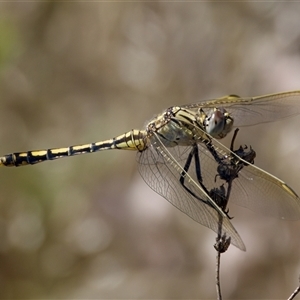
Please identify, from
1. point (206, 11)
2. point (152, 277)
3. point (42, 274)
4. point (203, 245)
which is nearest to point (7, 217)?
point (42, 274)

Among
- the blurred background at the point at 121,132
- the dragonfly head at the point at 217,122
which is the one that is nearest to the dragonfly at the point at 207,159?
the dragonfly head at the point at 217,122

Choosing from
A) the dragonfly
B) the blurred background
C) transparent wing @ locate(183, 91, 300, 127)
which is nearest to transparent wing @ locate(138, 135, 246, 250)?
the dragonfly

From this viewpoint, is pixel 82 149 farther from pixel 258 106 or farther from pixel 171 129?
pixel 258 106

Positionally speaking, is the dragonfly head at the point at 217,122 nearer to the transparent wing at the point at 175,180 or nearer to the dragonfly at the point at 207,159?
the dragonfly at the point at 207,159

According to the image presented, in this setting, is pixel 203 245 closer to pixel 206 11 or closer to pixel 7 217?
pixel 7 217

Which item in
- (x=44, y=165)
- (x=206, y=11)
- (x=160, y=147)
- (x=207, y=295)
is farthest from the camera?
(x=206, y=11)

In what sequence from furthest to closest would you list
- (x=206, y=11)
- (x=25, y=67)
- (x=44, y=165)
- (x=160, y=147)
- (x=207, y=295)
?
(x=206, y=11) < (x=25, y=67) < (x=44, y=165) < (x=207, y=295) < (x=160, y=147)

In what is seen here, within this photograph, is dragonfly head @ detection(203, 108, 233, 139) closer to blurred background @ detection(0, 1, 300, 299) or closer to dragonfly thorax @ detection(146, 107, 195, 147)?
dragonfly thorax @ detection(146, 107, 195, 147)
